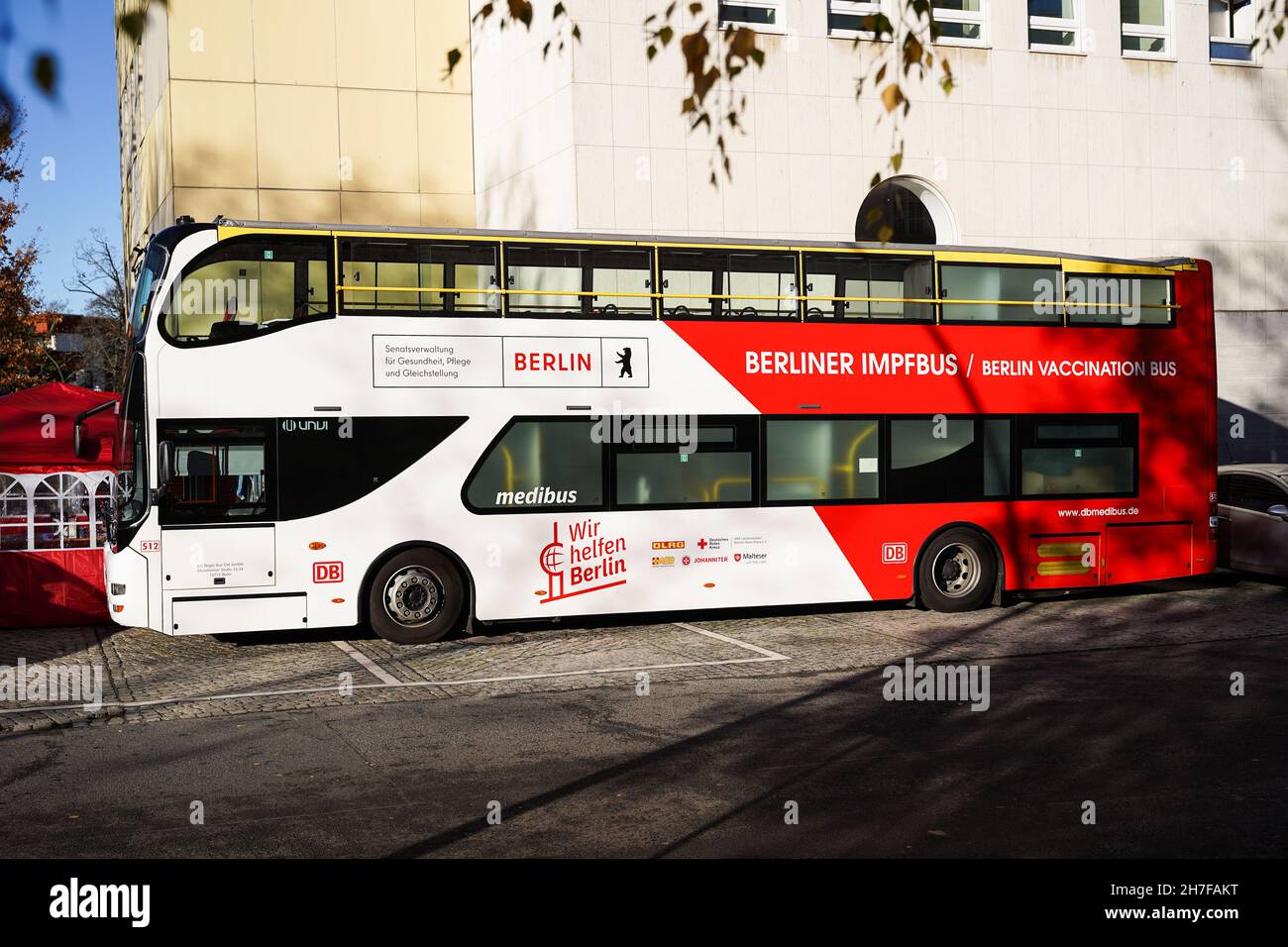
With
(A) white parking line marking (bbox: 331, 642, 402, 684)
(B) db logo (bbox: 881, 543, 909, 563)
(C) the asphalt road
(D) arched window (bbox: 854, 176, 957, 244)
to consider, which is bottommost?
(C) the asphalt road

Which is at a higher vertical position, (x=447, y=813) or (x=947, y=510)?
(x=947, y=510)

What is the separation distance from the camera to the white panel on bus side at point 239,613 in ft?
41.7

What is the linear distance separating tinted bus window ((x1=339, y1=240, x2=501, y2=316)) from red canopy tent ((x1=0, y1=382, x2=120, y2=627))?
3.31 m

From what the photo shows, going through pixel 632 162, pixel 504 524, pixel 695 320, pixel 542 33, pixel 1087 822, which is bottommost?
pixel 1087 822

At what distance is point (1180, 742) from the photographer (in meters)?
8.94

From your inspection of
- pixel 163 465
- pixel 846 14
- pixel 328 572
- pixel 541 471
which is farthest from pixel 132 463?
pixel 846 14

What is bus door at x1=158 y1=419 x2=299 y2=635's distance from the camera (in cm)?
1270

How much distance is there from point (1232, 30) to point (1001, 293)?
598 inches

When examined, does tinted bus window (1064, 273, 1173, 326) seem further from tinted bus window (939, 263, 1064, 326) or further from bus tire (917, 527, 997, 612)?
bus tire (917, 527, 997, 612)

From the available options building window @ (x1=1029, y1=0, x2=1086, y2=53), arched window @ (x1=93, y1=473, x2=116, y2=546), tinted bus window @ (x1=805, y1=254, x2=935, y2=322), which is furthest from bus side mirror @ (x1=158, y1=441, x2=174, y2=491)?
building window @ (x1=1029, y1=0, x2=1086, y2=53)

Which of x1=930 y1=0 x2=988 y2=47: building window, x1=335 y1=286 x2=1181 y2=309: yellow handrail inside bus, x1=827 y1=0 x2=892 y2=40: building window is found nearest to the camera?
x1=335 y1=286 x2=1181 y2=309: yellow handrail inside bus
